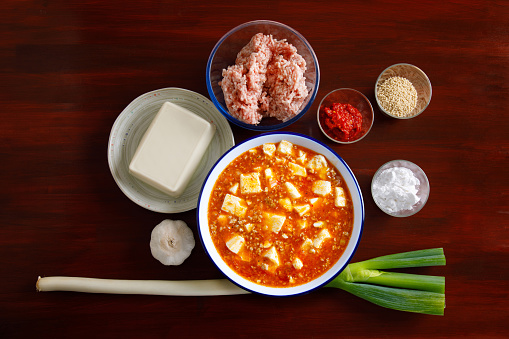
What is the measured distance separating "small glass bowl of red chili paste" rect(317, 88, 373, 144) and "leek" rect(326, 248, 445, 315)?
0.79 metres

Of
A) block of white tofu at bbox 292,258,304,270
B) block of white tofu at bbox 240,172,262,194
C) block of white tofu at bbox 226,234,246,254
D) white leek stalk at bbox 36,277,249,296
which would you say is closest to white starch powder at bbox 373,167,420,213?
block of white tofu at bbox 292,258,304,270

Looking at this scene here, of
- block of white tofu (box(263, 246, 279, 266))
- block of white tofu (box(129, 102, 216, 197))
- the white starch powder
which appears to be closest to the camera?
block of white tofu (box(263, 246, 279, 266))

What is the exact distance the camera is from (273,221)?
7.28 ft

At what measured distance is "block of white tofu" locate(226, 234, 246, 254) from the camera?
2207mm

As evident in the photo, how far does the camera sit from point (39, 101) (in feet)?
8.50

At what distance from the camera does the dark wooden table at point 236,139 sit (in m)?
2.48

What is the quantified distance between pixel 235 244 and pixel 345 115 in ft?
3.43

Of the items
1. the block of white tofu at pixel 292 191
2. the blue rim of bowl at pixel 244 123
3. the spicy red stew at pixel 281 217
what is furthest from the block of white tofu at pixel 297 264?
the blue rim of bowl at pixel 244 123

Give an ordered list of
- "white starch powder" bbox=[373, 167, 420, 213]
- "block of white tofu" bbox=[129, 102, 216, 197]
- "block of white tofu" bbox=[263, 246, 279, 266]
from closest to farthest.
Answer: "block of white tofu" bbox=[263, 246, 279, 266]
"block of white tofu" bbox=[129, 102, 216, 197]
"white starch powder" bbox=[373, 167, 420, 213]

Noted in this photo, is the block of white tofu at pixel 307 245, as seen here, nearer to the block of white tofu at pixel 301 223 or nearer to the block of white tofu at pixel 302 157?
the block of white tofu at pixel 301 223

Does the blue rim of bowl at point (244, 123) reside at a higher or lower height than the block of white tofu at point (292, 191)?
higher

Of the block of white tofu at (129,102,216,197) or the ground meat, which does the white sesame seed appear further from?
the block of white tofu at (129,102,216,197)

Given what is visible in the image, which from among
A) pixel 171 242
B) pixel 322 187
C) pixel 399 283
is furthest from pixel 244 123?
pixel 399 283

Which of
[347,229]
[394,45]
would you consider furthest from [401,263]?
[394,45]
